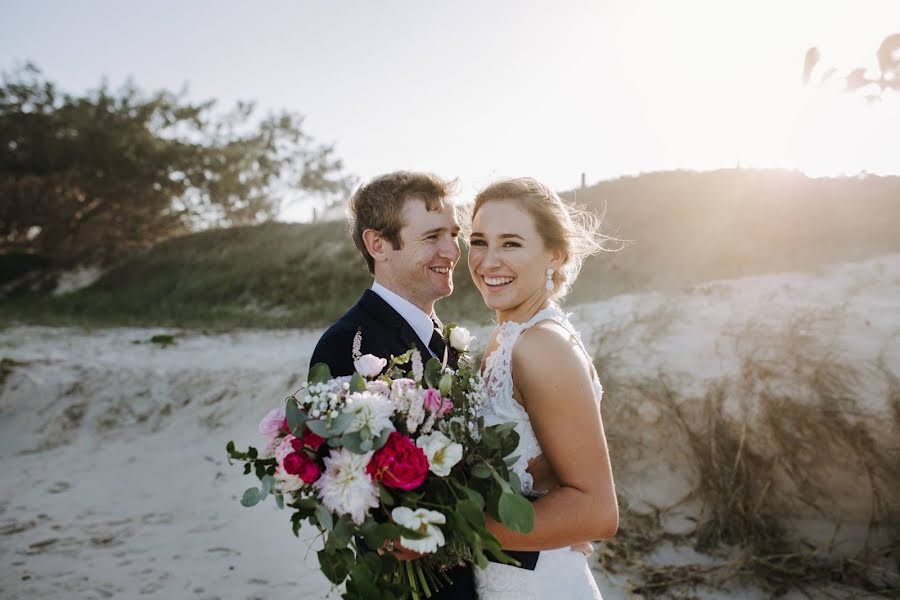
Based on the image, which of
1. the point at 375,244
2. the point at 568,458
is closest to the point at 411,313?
the point at 375,244

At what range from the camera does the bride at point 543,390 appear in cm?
206

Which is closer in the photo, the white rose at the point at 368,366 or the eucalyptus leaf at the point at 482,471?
the eucalyptus leaf at the point at 482,471

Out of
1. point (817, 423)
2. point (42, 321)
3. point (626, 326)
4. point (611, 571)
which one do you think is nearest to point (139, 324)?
point (42, 321)

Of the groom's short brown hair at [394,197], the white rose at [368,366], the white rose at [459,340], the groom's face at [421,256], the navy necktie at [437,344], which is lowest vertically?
the navy necktie at [437,344]

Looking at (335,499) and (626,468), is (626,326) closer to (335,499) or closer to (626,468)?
(626,468)

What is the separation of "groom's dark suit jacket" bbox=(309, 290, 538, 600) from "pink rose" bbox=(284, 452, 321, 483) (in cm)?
56

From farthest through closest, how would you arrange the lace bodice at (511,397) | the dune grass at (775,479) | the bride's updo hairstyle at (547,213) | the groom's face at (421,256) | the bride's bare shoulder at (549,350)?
the dune grass at (775,479) → the groom's face at (421,256) → the bride's updo hairstyle at (547,213) → the lace bodice at (511,397) → the bride's bare shoulder at (549,350)

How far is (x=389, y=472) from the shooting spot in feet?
5.78

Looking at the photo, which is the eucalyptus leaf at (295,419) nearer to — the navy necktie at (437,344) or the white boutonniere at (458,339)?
the white boutonniere at (458,339)

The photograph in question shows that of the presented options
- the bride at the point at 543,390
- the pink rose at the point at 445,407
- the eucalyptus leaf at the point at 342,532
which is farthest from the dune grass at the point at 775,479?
the eucalyptus leaf at the point at 342,532

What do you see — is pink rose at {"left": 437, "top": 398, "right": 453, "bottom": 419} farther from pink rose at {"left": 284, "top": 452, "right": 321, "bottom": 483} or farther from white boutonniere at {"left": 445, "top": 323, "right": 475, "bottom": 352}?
white boutonniere at {"left": 445, "top": 323, "right": 475, "bottom": 352}

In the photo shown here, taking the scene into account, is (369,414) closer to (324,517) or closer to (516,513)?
(324,517)

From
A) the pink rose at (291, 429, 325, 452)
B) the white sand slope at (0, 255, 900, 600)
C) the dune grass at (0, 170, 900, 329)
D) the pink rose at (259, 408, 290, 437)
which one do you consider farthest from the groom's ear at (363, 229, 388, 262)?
the dune grass at (0, 170, 900, 329)

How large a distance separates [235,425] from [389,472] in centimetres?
745
